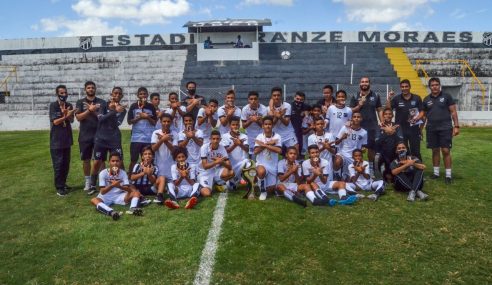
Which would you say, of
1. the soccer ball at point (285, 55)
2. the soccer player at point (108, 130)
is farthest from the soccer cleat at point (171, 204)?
the soccer ball at point (285, 55)

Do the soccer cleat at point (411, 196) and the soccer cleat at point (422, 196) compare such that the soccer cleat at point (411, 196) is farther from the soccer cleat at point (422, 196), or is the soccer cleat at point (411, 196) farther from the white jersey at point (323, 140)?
the white jersey at point (323, 140)

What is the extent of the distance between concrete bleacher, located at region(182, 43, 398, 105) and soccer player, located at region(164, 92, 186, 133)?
12960mm

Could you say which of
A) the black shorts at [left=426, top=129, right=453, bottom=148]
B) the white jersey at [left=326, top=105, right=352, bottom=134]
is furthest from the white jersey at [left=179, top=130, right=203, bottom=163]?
the black shorts at [left=426, top=129, right=453, bottom=148]

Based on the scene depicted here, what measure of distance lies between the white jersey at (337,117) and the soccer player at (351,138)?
279 mm

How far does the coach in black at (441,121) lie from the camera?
26.4ft

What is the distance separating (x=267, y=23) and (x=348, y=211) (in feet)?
78.6

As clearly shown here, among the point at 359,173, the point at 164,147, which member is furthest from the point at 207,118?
the point at 359,173

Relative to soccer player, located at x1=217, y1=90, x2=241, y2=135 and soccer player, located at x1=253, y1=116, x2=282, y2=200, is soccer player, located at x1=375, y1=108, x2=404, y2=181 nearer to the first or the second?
soccer player, located at x1=253, y1=116, x2=282, y2=200

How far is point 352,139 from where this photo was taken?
313 inches

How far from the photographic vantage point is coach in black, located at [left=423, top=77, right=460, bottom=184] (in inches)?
317

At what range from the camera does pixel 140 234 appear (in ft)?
17.5

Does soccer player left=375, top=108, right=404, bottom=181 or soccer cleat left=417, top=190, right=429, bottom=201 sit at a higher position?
soccer player left=375, top=108, right=404, bottom=181

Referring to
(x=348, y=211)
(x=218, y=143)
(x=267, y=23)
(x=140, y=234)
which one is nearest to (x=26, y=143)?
(x=218, y=143)

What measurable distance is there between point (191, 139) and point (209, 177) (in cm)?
79
